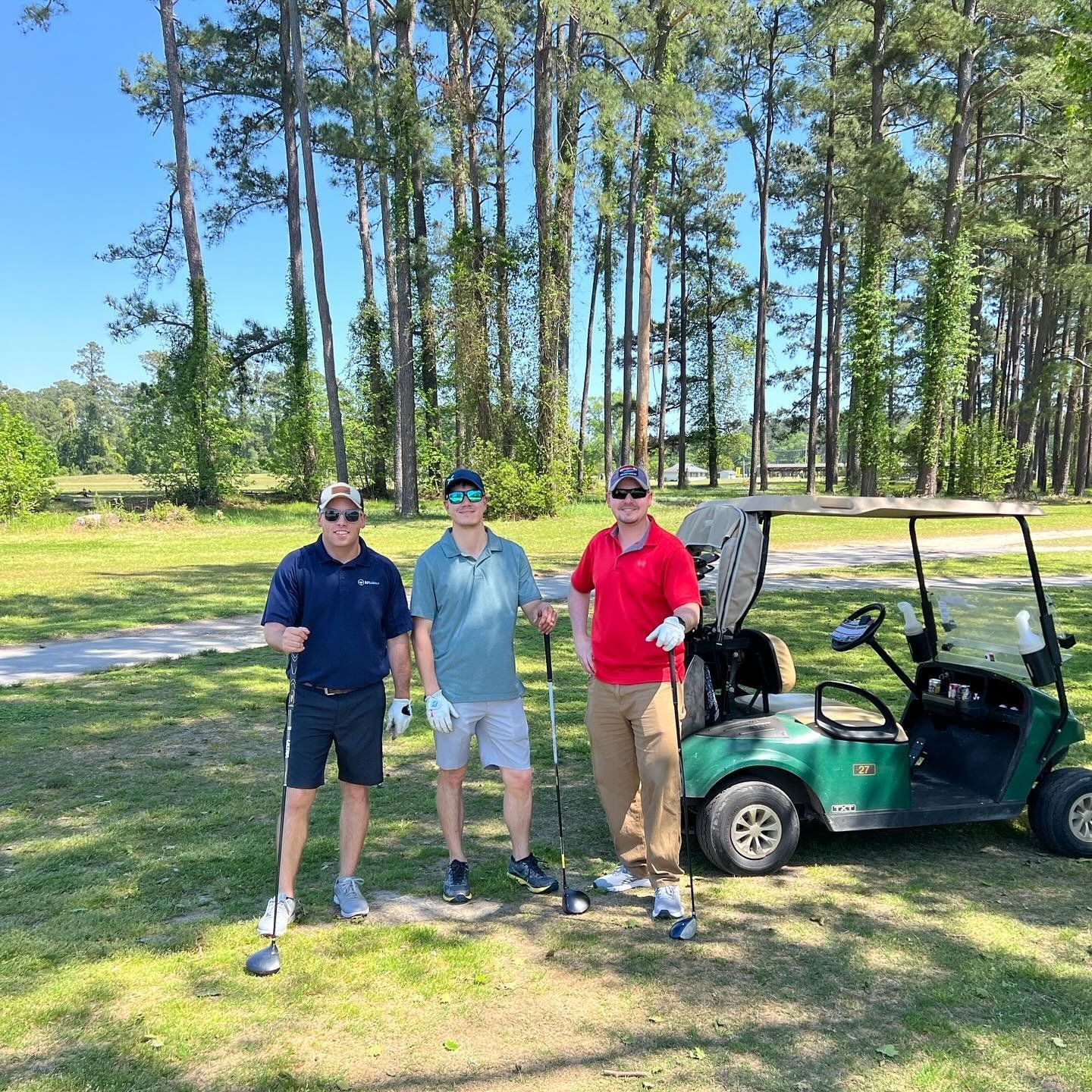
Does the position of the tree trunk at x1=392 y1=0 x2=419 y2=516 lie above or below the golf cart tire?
above

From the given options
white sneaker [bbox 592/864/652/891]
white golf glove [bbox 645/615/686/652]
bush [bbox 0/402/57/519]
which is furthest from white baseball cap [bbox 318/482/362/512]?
bush [bbox 0/402/57/519]

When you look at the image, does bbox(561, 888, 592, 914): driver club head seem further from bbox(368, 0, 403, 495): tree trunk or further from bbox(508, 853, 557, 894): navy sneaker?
bbox(368, 0, 403, 495): tree trunk

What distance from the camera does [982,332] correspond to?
164ft

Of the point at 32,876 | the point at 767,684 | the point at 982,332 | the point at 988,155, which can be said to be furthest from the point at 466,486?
the point at 982,332

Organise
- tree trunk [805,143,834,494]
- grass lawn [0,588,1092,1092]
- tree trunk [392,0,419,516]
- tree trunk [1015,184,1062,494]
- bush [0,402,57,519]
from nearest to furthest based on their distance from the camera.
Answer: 1. grass lawn [0,588,1092,1092]
2. bush [0,402,57,519]
3. tree trunk [392,0,419,516]
4. tree trunk [1015,184,1062,494]
5. tree trunk [805,143,834,494]

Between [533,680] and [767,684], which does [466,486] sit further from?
[533,680]

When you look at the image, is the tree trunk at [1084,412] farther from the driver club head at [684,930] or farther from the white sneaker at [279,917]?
the white sneaker at [279,917]

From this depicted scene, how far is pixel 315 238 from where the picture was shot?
25.8 meters

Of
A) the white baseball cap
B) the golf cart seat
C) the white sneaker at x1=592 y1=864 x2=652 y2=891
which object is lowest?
the white sneaker at x1=592 y1=864 x2=652 y2=891

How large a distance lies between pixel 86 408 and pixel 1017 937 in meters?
135

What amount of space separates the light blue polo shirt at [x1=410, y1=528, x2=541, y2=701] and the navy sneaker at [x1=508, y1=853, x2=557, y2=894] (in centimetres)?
83

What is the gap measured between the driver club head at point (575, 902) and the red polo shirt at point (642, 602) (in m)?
0.95

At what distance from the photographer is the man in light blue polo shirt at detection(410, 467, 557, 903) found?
3.88 m

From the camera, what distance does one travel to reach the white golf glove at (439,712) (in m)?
3.74
